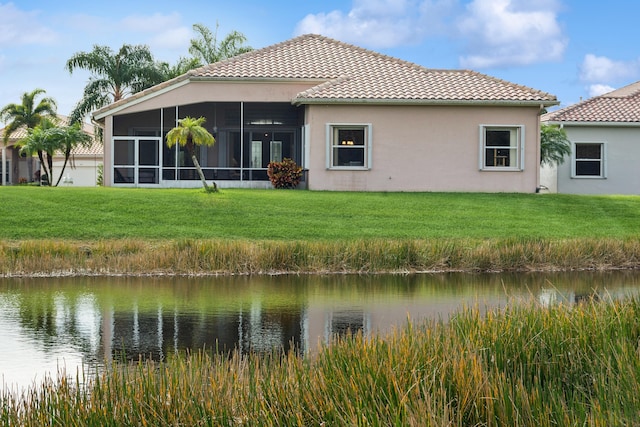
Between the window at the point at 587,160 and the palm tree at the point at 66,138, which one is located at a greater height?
the palm tree at the point at 66,138

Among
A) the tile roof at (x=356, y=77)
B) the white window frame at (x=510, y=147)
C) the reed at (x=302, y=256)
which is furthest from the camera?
the white window frame at (x=510, y=147)

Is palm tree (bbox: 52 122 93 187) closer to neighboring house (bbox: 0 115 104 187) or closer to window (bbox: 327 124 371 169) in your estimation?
neighboring house (bbox: 0 115 104 187)

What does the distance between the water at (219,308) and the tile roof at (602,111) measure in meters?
20.5

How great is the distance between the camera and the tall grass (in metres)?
6.82

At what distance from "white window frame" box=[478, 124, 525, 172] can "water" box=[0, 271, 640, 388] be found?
14147mm

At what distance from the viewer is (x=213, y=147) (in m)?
40.4

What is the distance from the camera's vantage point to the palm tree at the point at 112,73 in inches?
2009

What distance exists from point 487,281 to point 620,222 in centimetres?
1088

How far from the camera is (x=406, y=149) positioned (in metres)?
36.3

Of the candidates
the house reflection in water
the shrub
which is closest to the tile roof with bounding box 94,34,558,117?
the shrub

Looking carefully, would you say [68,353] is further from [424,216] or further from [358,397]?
[424,216]

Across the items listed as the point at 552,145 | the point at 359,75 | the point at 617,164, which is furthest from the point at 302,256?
the point at 617,164

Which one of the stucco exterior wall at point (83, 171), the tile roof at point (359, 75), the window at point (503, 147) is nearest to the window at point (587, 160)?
the tile roof at point (359, 75)

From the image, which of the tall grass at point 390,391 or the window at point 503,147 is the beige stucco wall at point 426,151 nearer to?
the window at point 503,147
